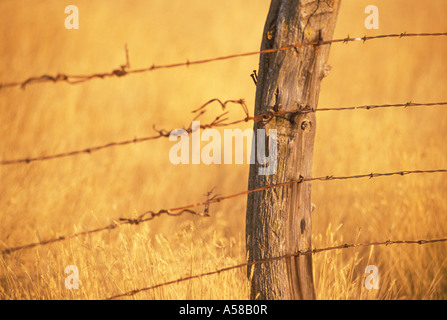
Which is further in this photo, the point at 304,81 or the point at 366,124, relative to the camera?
the point at 366,124

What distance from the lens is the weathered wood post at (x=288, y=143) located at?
7.00 feet

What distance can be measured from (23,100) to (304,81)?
14.0ft

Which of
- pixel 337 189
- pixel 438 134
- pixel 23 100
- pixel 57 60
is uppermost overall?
pixel 57 60

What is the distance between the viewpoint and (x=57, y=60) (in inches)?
274

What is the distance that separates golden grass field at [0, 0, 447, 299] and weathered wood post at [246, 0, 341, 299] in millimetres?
222

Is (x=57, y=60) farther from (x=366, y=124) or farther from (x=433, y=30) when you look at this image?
(x=433, y=30)

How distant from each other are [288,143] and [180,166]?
335 centimetres

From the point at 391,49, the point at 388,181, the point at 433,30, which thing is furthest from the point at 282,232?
the point at 433,30

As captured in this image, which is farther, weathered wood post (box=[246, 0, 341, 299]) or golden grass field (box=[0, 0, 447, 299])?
golden grass field (box=[0, 0, 447, 299])

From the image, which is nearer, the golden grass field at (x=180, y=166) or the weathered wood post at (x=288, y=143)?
the weathered wood post at (x=288, y=143)

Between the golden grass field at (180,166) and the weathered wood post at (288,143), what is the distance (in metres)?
0.22

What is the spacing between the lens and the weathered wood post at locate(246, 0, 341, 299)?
213 cm

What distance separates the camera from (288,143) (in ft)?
7.16
